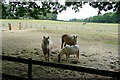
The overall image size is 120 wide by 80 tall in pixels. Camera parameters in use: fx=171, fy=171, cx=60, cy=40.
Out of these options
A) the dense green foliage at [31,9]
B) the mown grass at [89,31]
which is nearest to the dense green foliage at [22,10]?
the dense green foliage at [31,9]

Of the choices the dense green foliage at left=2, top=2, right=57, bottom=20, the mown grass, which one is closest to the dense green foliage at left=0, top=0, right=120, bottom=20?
the dense green foliage at left=2, top=2, right=57, bottom=20

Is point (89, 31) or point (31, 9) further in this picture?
point (89, 31)

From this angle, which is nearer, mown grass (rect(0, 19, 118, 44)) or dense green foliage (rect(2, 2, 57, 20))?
dense green foliage (rect(2, 2, 57, 20))

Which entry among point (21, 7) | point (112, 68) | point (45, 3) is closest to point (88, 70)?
point (112, 68)

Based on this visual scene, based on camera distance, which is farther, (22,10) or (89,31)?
(89,31)

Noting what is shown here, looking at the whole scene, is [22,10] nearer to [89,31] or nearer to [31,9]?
[31,9]

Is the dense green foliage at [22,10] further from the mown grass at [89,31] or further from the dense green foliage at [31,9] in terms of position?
the mown grass at [89,31]

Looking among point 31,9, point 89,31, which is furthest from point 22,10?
point 89,31

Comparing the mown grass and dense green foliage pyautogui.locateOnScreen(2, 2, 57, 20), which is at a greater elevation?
dense green foliage pyautogui.locateOnScreen(2, 2, 57, 20)

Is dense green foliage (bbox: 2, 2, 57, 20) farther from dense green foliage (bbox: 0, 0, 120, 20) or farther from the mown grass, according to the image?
the mown grass

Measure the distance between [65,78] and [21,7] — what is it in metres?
4.57

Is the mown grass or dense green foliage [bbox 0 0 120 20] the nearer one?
dense green foliage [bbox 0 0 120 20]

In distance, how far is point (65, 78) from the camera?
20.5 ft

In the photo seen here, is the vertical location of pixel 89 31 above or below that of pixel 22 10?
below
